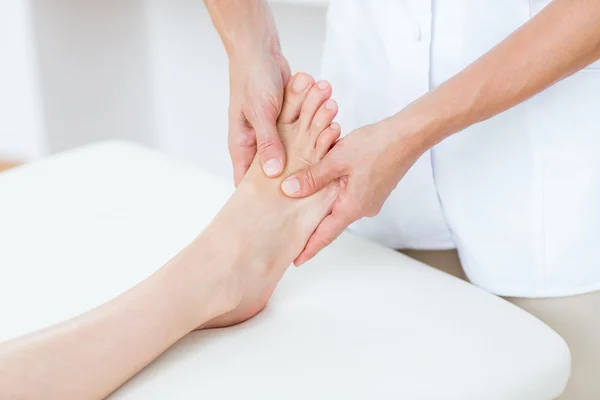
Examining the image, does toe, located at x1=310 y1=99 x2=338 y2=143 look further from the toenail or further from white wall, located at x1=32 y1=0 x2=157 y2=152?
white wall, located at x1=32 y1=0 x2=157 y2=152

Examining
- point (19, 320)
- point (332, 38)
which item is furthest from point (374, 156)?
point (19, 320)

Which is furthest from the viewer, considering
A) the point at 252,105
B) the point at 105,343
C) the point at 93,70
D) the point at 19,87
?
the point at 93,70

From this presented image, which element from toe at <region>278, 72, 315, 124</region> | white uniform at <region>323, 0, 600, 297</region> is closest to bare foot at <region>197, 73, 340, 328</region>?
toe at <region>278, 72, 315, 124</region>

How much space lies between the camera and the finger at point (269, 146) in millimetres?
935

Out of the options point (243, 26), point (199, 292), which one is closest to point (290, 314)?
point (199, 292)

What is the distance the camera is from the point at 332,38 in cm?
107

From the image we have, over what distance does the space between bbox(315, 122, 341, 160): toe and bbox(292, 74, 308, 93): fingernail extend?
3.3 inches

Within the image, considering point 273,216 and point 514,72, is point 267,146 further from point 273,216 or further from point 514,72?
point 514,72

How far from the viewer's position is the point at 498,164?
91 centimetres

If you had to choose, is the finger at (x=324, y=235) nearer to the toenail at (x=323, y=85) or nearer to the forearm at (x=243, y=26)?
the toenail at (x=323, y=85)

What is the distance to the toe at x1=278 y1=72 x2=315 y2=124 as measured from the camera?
101 cm

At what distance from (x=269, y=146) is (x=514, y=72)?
0.31 meters

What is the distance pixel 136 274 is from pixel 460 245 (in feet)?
1.33

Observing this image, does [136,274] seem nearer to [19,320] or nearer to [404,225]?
[19,320]
